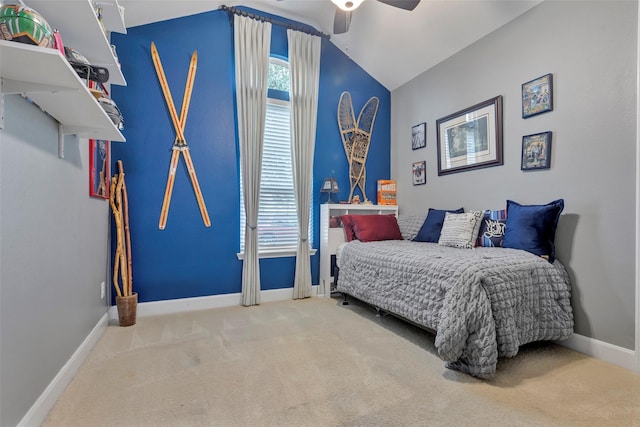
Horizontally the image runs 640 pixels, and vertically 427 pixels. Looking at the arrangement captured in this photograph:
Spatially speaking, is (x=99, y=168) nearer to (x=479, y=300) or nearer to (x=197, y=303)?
(x=197, y=303)

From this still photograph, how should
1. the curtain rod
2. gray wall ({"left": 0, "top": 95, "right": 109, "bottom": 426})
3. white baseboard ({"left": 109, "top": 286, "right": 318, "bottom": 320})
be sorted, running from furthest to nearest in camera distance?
the curtain rod → white baseboard ({"left": 109, "top": 286, "right": 318, "bottom": 320}) → gray wall ({"left": 0, "top": 95, "right": 109, "bottom": 426})

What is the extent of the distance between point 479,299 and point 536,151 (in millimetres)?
1458

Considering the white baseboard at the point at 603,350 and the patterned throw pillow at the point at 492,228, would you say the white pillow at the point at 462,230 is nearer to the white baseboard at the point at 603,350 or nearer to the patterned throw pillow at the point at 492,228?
the patterned throw pillow at the point at 492,228

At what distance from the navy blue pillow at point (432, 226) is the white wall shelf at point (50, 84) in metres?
2.78

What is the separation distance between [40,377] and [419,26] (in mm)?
3858

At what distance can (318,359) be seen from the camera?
6.28 ft

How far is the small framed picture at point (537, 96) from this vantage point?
2.29m

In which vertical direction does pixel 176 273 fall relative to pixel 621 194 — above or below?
below

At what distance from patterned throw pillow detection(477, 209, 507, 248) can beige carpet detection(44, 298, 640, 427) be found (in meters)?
0.81

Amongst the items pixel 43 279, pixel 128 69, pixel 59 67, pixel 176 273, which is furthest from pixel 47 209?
pixel 128 69

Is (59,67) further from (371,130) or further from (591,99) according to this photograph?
(371,130)

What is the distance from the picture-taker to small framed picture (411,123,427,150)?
139 inches

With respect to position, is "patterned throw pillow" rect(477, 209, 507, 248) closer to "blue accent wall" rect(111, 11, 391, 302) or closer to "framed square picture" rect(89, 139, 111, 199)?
"blue accent wall" rect(111, 11, 391, 302)

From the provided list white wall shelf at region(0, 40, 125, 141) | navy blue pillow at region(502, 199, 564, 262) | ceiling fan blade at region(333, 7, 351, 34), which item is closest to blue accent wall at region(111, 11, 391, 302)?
ceiling fan blade at region(333, 7, 351, 34)
